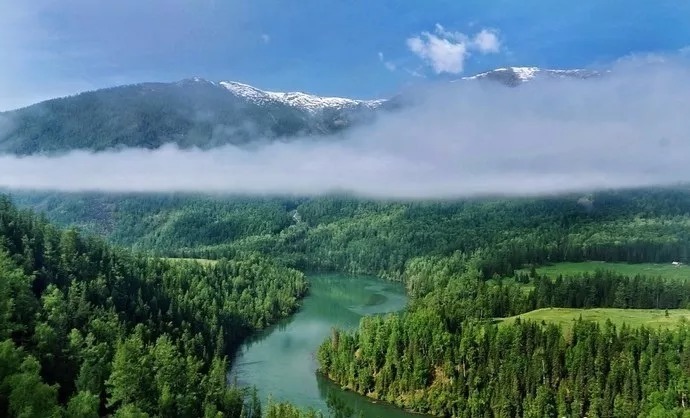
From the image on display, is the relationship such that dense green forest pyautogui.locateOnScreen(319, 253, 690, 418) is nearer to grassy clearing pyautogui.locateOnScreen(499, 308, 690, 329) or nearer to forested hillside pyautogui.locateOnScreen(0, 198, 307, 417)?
grassy clearing pyautogui.locateOnScreen(499, 308, 690, 329)

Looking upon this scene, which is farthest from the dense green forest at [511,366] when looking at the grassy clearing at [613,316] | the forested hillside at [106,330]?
the forested hillside at [106,330]

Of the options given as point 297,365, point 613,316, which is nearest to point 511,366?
point 297,365

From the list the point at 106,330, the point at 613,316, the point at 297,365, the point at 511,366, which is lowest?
the point at 297,365

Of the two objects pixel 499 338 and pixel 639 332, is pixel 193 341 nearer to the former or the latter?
pixel 499 338

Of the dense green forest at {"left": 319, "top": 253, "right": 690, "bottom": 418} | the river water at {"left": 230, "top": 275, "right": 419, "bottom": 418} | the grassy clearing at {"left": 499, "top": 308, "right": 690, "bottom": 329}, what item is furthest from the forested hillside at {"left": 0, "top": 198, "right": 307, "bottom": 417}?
the grassy clearing at {"left": 499, "top": 308, "right": 690, "bottom": 329}

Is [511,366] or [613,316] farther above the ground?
[613,316]

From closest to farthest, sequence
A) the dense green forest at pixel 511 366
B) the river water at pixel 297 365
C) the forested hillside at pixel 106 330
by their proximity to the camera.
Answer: the forested hillside at pixel 106 330 → the dense green forest at pixel 511 366 → the river water at pixel 297 365

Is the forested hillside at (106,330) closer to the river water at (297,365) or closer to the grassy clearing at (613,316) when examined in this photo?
the river water at (297,365)

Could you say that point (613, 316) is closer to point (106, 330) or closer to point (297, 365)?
point (297, 365)

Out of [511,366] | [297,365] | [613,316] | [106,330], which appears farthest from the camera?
[613,316]
